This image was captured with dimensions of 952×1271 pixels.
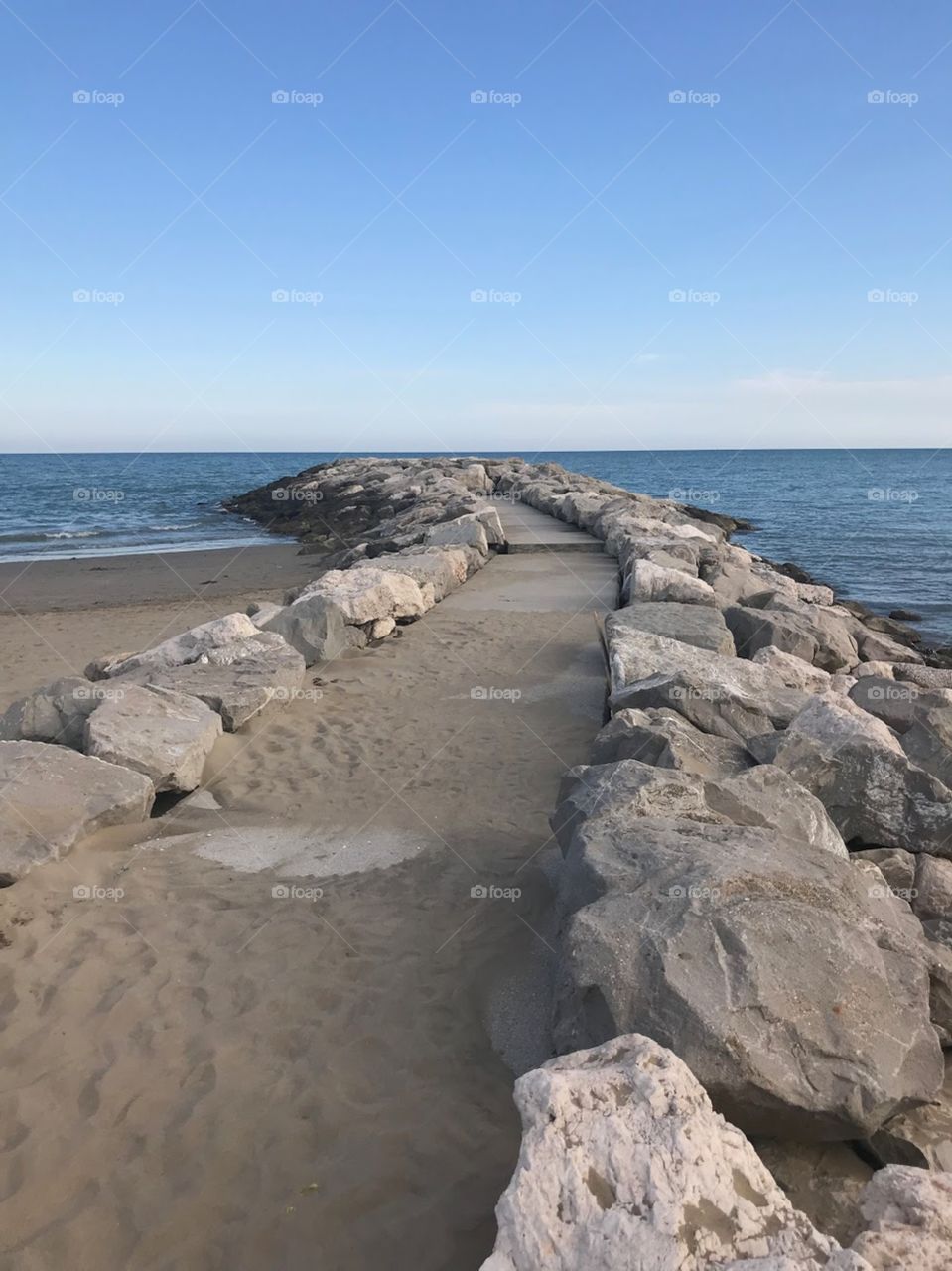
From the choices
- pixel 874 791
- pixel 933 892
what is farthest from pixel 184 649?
pixel 933 892

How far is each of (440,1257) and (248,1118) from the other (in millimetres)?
915

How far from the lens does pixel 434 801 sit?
5910 millimetres

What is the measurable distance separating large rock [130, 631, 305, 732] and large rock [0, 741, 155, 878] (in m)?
1.35

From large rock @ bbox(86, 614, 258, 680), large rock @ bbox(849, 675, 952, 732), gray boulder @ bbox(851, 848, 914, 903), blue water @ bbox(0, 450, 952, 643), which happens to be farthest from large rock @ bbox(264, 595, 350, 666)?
blue water @ bbox(0, 450, 952, 643)

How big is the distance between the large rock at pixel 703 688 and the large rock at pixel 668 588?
2.37 metres

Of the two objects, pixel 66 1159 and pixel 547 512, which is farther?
pixel 547 512

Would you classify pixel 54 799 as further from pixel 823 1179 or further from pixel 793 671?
pixel 793 671

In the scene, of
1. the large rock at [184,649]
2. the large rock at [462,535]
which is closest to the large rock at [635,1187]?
the large rock at [184,649]

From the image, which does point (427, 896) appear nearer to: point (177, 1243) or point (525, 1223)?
point (177, 1243)

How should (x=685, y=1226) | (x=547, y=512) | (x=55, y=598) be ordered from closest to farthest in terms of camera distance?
(x=685, y=1226) → (x=55, y=598) → (x=547, y=512)

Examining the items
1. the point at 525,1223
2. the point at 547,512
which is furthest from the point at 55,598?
the point at 525,1223

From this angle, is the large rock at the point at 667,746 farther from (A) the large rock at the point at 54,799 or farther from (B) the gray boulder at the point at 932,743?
(A) the large rock at the point at 54,799

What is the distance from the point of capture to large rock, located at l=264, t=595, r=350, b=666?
8.71 meters

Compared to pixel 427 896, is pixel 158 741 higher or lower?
higher
